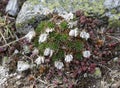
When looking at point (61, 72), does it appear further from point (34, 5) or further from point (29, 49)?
point (34, 5)

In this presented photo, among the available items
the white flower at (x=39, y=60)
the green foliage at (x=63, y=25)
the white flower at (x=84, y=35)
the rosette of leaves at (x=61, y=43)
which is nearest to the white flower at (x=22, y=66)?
the white flower at (x=39, y=60)

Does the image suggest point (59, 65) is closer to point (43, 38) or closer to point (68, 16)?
point (43, 38)

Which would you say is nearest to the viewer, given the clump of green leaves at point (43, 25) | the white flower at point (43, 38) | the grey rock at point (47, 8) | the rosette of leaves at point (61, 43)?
the rosette of leaves at point (61, 43)

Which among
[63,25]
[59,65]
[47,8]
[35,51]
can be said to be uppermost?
[47,8]

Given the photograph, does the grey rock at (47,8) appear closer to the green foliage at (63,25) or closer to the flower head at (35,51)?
the green foliage at (63,25)

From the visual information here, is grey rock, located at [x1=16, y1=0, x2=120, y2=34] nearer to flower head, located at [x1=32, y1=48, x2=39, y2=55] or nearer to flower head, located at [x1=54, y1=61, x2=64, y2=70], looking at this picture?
flower head, located at [x1=32, y1=48, x2=39, y2=55]

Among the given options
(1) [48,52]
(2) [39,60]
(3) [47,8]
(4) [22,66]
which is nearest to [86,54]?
(1) [48,52]

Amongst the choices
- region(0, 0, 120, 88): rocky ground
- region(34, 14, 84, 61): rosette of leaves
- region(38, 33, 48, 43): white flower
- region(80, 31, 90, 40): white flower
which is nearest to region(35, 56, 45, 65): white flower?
region(0, 0, 120, 88): rocky ground
